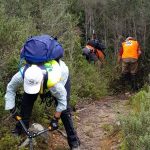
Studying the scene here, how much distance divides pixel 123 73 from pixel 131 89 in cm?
60

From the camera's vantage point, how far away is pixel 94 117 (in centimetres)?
945

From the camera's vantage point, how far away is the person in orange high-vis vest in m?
14.4

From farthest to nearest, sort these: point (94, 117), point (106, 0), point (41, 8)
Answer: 1. point (106, 0)
2. point (41, 8)
3. point (94, 117)

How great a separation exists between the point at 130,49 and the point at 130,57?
297 millimetres

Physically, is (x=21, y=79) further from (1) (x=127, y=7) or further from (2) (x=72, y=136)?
(1) (x=127, y=7)

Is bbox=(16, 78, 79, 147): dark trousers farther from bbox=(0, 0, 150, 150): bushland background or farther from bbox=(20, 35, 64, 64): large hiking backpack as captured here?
bbox=(20, 35, 64, 64): large hiking backpack

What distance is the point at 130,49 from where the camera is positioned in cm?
1438

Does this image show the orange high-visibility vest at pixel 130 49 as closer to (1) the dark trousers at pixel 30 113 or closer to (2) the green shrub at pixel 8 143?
(1) the dark trousers at pixel 30 113

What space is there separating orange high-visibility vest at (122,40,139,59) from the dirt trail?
3534mm

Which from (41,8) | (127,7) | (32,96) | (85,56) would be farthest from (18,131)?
(127,7)

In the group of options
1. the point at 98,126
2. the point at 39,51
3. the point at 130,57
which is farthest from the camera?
the point at 130,57

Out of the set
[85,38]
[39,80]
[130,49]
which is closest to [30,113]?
[39,80]

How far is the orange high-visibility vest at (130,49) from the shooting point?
14358 mm

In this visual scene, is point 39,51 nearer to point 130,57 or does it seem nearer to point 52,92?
point 52,92
